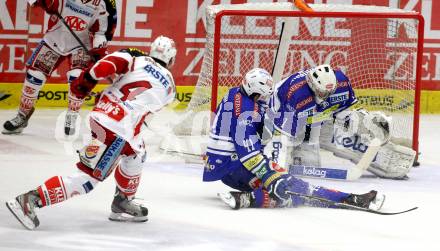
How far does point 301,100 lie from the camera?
8.26 m

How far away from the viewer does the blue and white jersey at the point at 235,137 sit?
23.4 feet

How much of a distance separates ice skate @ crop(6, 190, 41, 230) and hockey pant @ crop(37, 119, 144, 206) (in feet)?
0.14

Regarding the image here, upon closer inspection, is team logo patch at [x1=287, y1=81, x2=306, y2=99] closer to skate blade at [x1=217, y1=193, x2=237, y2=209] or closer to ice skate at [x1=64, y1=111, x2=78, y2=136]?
skate blade at [x1=217, y1=193, x2=237, y2=209]

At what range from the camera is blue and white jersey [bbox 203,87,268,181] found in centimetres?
712

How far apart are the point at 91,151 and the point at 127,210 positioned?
0.52 metres

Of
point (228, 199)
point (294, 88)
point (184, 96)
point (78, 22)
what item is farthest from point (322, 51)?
point (228, 199)

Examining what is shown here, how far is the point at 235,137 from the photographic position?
718 cm

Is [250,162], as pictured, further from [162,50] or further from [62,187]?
[62,187]

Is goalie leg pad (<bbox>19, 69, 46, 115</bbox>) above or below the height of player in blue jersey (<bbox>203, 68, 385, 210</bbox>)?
above

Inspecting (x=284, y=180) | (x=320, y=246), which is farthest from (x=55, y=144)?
(x=320, y=246)

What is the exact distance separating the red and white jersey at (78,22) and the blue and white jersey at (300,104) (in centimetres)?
162

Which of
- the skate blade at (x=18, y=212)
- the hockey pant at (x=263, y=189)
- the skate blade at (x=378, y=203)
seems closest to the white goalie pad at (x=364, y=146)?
the skate blade at (x=378, y=203)

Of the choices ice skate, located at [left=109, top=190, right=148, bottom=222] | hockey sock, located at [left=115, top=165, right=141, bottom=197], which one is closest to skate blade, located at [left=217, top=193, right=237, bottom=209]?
ice skate, located at [left=109, top=190, right=148, bottom=222]

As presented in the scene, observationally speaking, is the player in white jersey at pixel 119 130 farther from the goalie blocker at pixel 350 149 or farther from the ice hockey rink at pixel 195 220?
the goalie blocker at pixel 350 149
